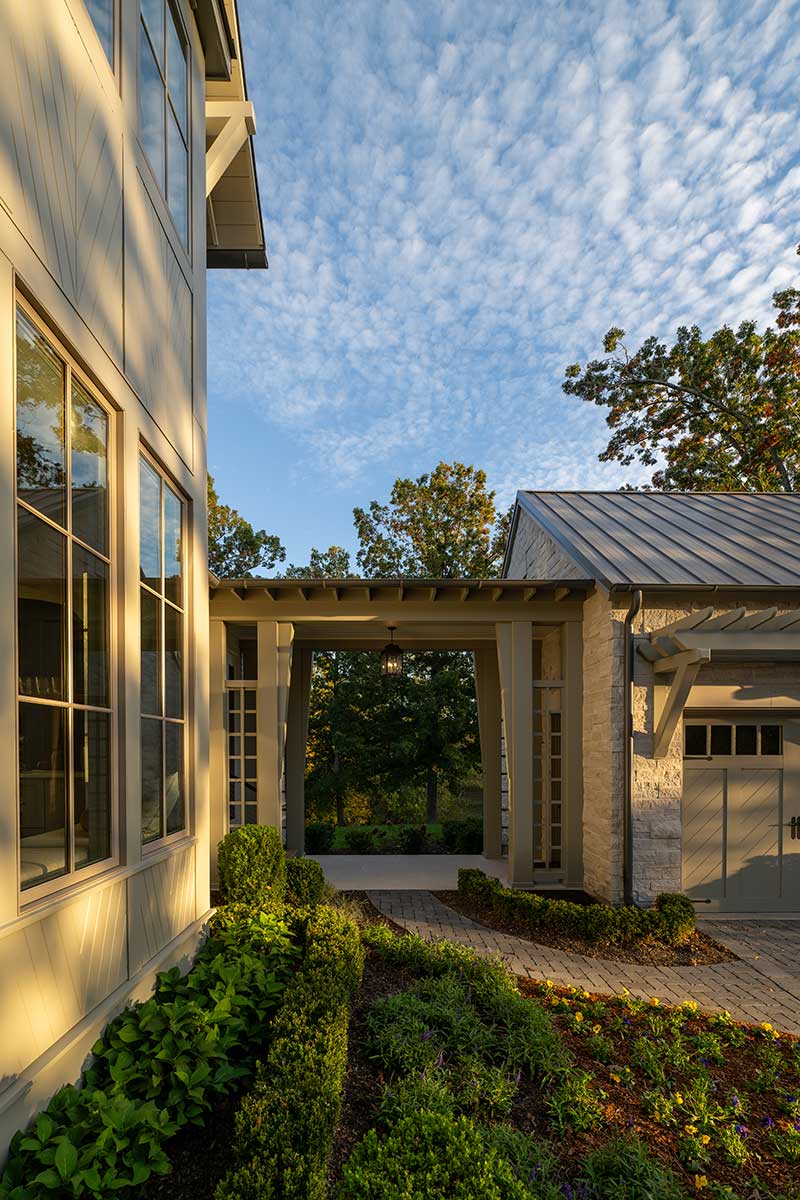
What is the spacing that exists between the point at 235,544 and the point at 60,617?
17.8 m

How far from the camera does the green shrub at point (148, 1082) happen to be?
84.8 inches

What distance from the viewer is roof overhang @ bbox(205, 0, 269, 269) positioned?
5793mm

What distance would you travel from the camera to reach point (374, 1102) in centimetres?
314

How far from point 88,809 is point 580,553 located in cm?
659

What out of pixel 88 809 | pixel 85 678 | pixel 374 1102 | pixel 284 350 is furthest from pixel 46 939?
pixel 284 350

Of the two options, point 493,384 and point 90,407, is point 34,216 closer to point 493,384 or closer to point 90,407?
point 90,407

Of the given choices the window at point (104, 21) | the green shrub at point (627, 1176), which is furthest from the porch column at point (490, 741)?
the window at point (104, 21)

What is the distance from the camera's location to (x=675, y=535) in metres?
9.23

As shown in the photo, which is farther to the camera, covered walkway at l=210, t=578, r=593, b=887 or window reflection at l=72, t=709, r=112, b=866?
covered walkway at l=210, t=578, r=593, b=887

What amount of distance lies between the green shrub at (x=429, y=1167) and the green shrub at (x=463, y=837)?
8963mm

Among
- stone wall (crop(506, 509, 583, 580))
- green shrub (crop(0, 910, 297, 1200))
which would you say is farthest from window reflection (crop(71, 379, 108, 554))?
stone wall (crop(506, 509, 583, 580))

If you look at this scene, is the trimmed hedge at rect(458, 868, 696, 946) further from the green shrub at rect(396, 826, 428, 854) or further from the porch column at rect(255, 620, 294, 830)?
the green shrub at rect(396, 826, 428, 854)

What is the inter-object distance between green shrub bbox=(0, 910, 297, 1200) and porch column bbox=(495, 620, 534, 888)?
4.17 meters

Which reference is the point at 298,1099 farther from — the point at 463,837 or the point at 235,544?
the point at 235,544
